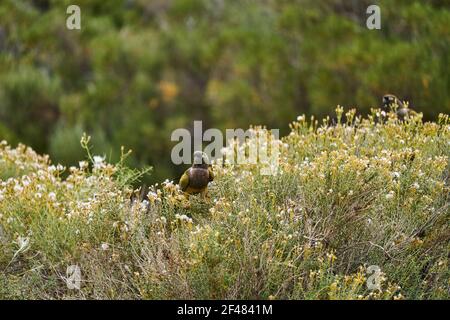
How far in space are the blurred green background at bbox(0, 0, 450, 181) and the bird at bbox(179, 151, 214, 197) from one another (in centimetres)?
646

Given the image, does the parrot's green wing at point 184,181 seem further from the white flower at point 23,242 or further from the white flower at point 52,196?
the white flower at point 23,242

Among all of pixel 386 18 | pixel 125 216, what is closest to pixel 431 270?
pixel 125 216

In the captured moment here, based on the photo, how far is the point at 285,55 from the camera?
15.1 meters

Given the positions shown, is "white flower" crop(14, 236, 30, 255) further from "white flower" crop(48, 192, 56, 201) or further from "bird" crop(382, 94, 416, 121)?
"bird" crop(382, 94, 416, 121)

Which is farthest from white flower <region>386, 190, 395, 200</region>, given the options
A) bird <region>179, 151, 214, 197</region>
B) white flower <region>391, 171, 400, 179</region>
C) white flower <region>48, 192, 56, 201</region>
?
white flower <region>48, 192, 56, 201</region>

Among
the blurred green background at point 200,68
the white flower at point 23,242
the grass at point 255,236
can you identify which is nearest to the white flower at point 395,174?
the grass at point 255,236

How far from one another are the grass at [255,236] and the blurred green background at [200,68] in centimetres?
628

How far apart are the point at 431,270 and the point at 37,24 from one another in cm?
1449

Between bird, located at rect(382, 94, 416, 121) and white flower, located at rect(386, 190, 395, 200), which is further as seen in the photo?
bird, located at rect(382, 94, 416, 121)

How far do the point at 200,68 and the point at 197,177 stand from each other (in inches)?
454

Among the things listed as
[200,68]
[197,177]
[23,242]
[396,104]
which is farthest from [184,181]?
[200,68]

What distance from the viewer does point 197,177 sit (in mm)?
5637

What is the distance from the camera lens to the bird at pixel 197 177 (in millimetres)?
5645

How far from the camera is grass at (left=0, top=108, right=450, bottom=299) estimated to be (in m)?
4.88
